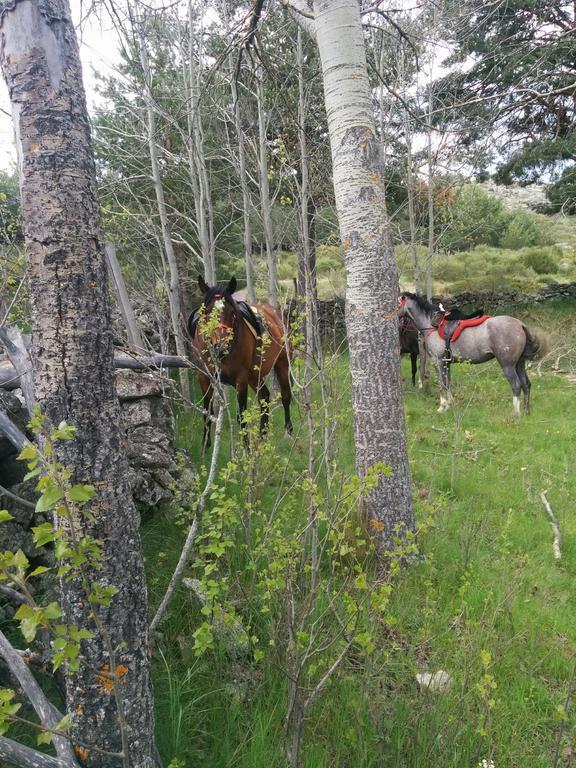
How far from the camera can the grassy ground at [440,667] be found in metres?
1.95

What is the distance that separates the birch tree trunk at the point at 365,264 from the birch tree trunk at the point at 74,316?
221 cm

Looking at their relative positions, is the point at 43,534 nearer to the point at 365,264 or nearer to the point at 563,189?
the point at 365,264

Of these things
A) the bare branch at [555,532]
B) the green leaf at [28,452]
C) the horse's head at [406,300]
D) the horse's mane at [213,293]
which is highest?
the horse's head at [406,300]

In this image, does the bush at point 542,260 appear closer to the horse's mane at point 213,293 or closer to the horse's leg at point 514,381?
the horse's leg at point 514,381

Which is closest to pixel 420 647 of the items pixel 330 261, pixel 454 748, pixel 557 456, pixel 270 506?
pixel 454 748

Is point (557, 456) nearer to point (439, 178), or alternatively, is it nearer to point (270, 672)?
point (270, 672)

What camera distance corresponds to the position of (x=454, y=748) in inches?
78.4

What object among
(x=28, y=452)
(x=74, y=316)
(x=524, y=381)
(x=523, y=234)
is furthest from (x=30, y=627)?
(x=523, y=234)

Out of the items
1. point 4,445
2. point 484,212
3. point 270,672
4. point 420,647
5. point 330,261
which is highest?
point 484,212

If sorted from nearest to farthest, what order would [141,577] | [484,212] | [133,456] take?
1. [141,577]
2. [133,456]
3. [484,212]

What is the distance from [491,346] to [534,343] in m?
0.75

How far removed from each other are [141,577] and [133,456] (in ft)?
7.27

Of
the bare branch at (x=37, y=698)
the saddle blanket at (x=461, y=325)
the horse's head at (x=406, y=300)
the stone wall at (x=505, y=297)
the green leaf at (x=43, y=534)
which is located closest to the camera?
the green leaf at (x=43, y=534)

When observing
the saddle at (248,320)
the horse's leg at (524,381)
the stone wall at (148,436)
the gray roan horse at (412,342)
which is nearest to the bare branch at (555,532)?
the stone wall at (148,436)
